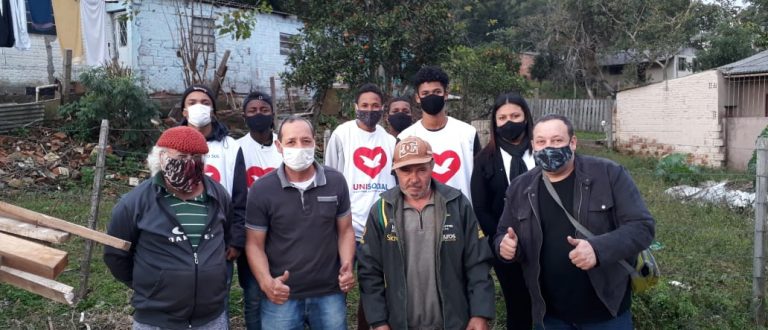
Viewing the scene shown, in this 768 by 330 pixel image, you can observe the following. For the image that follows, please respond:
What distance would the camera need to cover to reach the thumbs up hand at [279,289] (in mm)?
3416

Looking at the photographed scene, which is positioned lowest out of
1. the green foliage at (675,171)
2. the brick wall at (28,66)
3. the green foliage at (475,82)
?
the green foliage at (675,171)

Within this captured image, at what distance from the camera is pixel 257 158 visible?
421 centimetres

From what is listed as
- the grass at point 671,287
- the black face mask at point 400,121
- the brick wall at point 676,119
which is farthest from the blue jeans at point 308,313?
the brick wall at point 676,119

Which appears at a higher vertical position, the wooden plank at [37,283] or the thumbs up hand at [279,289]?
the wooden plank at [37,283]

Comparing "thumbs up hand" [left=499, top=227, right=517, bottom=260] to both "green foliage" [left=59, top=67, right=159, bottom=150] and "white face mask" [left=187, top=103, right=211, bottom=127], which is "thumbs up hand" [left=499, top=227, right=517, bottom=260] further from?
"green foliage" [left=59, top=67, right=159, bottom=150]

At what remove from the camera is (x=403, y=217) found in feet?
10.8

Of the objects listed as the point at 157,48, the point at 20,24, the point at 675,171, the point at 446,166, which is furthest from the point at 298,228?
the point at 157,48

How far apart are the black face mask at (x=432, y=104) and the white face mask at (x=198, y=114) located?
54.4 inches

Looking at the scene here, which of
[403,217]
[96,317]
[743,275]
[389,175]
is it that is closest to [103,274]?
[96,317]

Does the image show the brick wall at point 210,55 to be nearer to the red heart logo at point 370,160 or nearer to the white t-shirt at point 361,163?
the white t-shirt at point 361,163

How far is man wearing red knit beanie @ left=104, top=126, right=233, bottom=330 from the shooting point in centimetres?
307

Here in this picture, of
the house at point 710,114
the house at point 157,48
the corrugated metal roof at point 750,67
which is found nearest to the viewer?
the corrugated metal roof at point 750,67

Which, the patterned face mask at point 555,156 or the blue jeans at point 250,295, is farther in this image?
the blue jeans at point 250,295

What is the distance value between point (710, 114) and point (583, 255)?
1455cm
